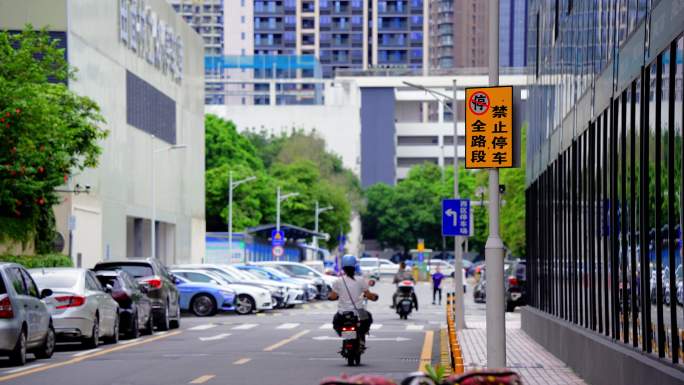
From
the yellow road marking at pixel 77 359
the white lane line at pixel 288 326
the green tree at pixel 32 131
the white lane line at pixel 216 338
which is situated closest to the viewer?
the yellow road marking at pixel 77 359

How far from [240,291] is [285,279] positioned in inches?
468

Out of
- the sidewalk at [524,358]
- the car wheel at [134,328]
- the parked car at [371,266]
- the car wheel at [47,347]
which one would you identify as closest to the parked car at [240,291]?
the sidewalk at [524,358]

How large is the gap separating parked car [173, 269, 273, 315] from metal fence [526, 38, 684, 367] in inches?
892

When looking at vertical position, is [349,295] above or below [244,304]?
above

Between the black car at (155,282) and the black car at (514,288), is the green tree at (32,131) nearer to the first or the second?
the black car at (155,282)

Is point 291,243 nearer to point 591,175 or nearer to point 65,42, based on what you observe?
point 65,42

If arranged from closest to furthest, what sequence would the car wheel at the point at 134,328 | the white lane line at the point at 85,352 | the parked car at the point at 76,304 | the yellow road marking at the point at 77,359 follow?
the yellow road marking at the point at 77,359 < the white lane line at the point at 85,352 < the parked car at the point at 76,304 < the car wheel at the point at 134,328

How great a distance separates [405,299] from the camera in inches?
1757

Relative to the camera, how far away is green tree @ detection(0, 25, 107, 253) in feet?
124

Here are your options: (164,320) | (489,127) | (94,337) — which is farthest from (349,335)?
(164,320)

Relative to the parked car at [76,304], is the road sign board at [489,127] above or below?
above

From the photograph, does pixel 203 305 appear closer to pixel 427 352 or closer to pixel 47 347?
pixel 427 352

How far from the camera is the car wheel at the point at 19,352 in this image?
74.1 feet

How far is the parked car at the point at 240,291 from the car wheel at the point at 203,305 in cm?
109
